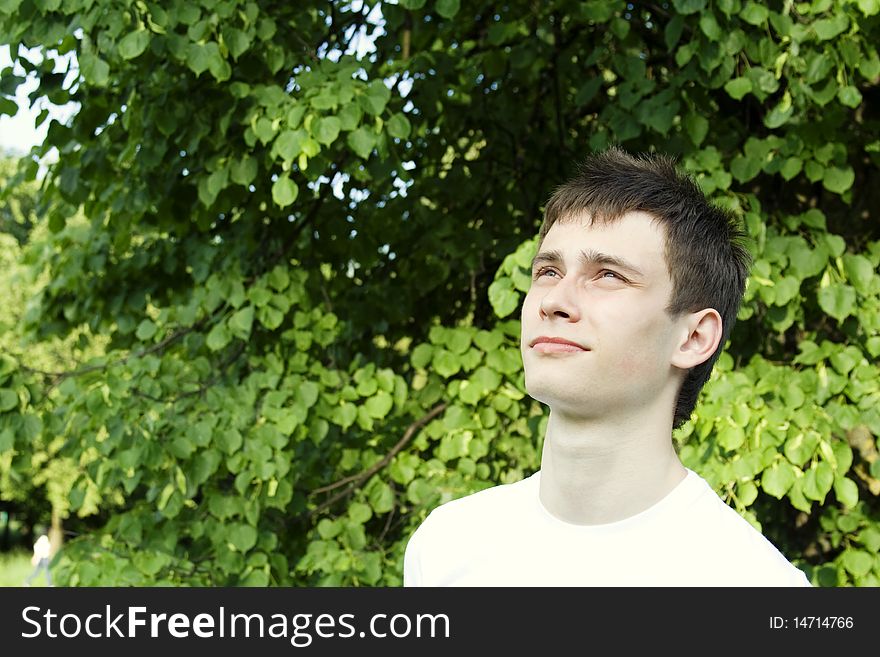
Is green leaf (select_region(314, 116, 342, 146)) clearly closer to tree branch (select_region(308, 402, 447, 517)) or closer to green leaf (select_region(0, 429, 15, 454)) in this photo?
tree branch (select_region(308, 402, 447, 517))

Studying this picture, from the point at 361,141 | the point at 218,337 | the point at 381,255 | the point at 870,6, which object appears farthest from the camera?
the point at 381,255

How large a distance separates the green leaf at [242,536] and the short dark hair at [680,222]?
1.99m

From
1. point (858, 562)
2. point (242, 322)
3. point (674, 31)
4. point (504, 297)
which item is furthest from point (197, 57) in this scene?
point (858, 562)

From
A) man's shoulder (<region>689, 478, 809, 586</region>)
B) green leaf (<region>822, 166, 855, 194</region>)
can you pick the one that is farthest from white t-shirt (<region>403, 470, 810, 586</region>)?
green leaf (<region>822, 166, 855, 194</region>)

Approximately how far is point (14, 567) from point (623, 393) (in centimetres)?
2192

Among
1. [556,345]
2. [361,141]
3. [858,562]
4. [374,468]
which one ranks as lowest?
[556,345]

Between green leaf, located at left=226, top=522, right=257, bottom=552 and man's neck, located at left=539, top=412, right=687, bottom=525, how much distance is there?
204cm

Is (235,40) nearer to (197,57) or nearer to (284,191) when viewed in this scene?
(197,57)

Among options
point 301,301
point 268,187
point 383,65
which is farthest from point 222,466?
point 383,65

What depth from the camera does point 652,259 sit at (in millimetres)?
1471

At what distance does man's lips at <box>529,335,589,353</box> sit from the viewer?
4.62 feet

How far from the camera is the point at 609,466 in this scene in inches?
58.2

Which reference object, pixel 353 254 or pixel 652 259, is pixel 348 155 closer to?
pixel 353 254

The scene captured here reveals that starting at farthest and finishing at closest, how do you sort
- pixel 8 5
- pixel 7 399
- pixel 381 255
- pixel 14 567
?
pixel 14 567
pixel 381 255
pixel 7 399
pixel 8 5
